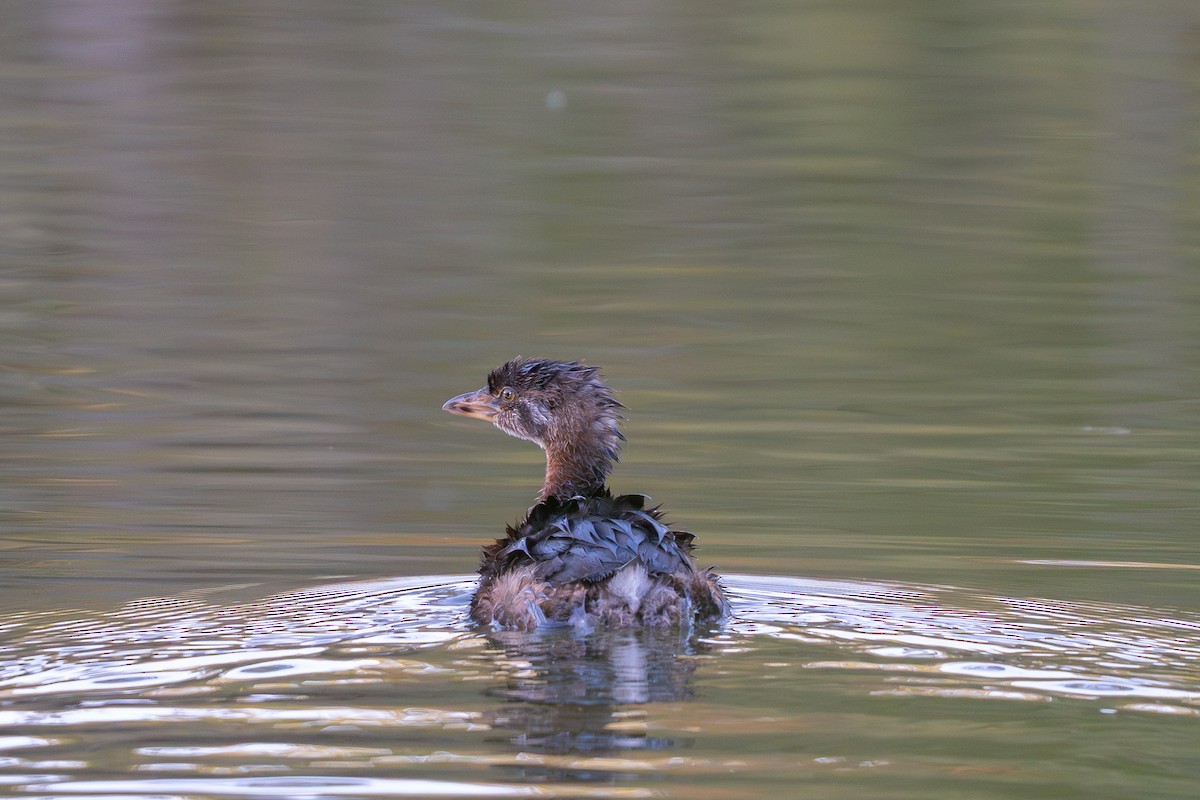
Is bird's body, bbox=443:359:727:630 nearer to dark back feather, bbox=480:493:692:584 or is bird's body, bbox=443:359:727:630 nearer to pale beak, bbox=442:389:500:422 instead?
dark back feather, bbox=480:493:692:584

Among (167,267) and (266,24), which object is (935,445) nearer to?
(167,267)

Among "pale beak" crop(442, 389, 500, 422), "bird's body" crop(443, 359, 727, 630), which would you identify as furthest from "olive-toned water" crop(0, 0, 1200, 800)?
"pale beak" crop(442, 389, 500, 422)

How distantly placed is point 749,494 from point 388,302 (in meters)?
5.66

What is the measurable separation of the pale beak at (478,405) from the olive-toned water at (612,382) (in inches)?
22.7

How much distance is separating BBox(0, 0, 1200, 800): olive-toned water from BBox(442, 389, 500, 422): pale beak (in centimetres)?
58

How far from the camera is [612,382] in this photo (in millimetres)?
11930

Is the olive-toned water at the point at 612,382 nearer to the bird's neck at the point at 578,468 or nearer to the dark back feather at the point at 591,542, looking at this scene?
the dark back feather at the point at 591,542

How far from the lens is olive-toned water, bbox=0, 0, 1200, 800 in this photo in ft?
17.7

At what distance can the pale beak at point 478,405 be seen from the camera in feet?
28.6

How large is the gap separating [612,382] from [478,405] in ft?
10.6

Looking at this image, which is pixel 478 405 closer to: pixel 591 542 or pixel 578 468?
pixel 578 468

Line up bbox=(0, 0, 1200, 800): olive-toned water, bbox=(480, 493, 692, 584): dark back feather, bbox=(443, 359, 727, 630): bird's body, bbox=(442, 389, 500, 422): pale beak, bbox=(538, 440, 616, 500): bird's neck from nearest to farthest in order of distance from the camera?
bbox=(0, 0, 1200, 800): olive-toned water → bbox=(443, 359, 727, 630): bird's body → bbox=(480, 493, 692, 584): dark back feather → bbox=(538, 440, 616, 500): bird's neck → bbox=(442, 389, 500, 422): pale beak

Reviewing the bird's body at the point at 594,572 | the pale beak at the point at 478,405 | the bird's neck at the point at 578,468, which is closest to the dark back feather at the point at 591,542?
the bird's body at the point at 594,572

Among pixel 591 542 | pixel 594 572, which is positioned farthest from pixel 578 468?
pixel 594 572
